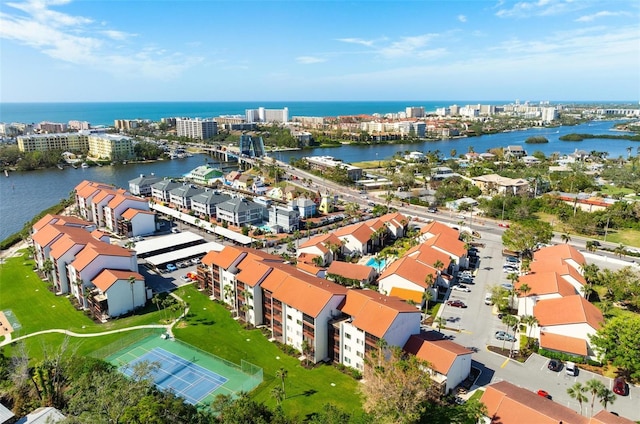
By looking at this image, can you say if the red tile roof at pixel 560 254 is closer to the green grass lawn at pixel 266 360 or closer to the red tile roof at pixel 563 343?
the red tile roof at pixel 563 343

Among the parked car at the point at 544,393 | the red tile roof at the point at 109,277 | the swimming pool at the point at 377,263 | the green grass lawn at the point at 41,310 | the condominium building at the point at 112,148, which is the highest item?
the condominium building at the point at 112,148

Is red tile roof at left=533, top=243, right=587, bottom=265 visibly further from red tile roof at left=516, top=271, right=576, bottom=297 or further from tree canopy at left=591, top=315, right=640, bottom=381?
tree canopy at left=591, top=315, right=640, bottom=381

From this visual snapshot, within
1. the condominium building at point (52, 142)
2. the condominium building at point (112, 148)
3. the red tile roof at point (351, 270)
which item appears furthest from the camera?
the condominium building at point (52, 142)

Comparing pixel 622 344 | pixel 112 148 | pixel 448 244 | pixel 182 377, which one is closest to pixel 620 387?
pixel 622 344

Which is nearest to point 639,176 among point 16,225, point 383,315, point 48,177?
point 383,315

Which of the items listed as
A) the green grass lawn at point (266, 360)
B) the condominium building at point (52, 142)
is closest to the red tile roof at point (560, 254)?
the green grass lawn at point (266, 360)

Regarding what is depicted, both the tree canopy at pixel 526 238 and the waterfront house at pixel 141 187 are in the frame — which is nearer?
the tree canopy at pixel 526 238

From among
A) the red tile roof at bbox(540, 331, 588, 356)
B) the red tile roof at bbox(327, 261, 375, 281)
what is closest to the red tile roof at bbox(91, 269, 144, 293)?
the red tile roof at bbox(327, 261, 375, 281)
